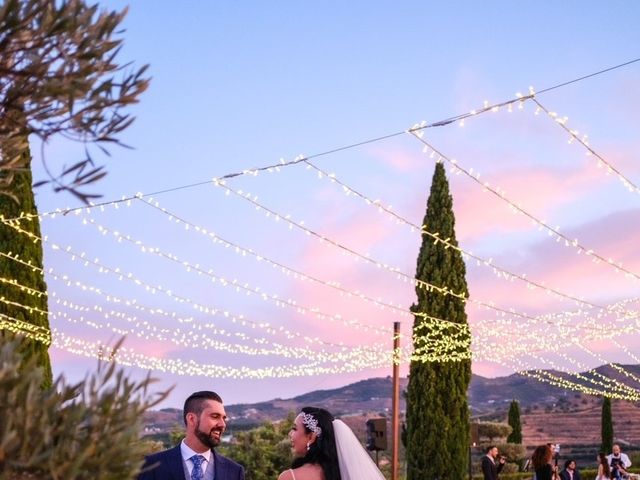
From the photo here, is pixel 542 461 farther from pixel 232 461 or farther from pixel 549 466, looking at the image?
pixel 232 461

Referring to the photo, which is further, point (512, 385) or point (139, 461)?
point (512, 385)

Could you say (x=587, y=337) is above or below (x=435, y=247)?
below

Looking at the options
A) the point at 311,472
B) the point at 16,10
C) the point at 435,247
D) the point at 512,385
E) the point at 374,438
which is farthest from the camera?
the point at 512,385

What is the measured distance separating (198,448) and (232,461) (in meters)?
0.28

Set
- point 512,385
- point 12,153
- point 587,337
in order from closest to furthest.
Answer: point 12,153
point 587,337
point 512,385

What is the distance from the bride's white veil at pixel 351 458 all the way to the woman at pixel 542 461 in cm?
729

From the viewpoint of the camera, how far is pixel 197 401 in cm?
582

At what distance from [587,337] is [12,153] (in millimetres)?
19879

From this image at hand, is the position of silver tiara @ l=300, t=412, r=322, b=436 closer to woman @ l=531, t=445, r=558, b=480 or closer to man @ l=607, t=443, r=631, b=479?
woman @ l=531, t=445, r=558, b=480

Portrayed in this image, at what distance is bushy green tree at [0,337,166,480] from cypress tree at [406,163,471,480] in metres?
22.2

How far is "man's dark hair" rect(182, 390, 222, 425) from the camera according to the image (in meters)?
5.80

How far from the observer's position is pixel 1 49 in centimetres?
330

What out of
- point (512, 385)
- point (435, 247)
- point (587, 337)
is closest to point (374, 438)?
point (587, 337)

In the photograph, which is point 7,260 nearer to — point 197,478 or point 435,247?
point 435,247
